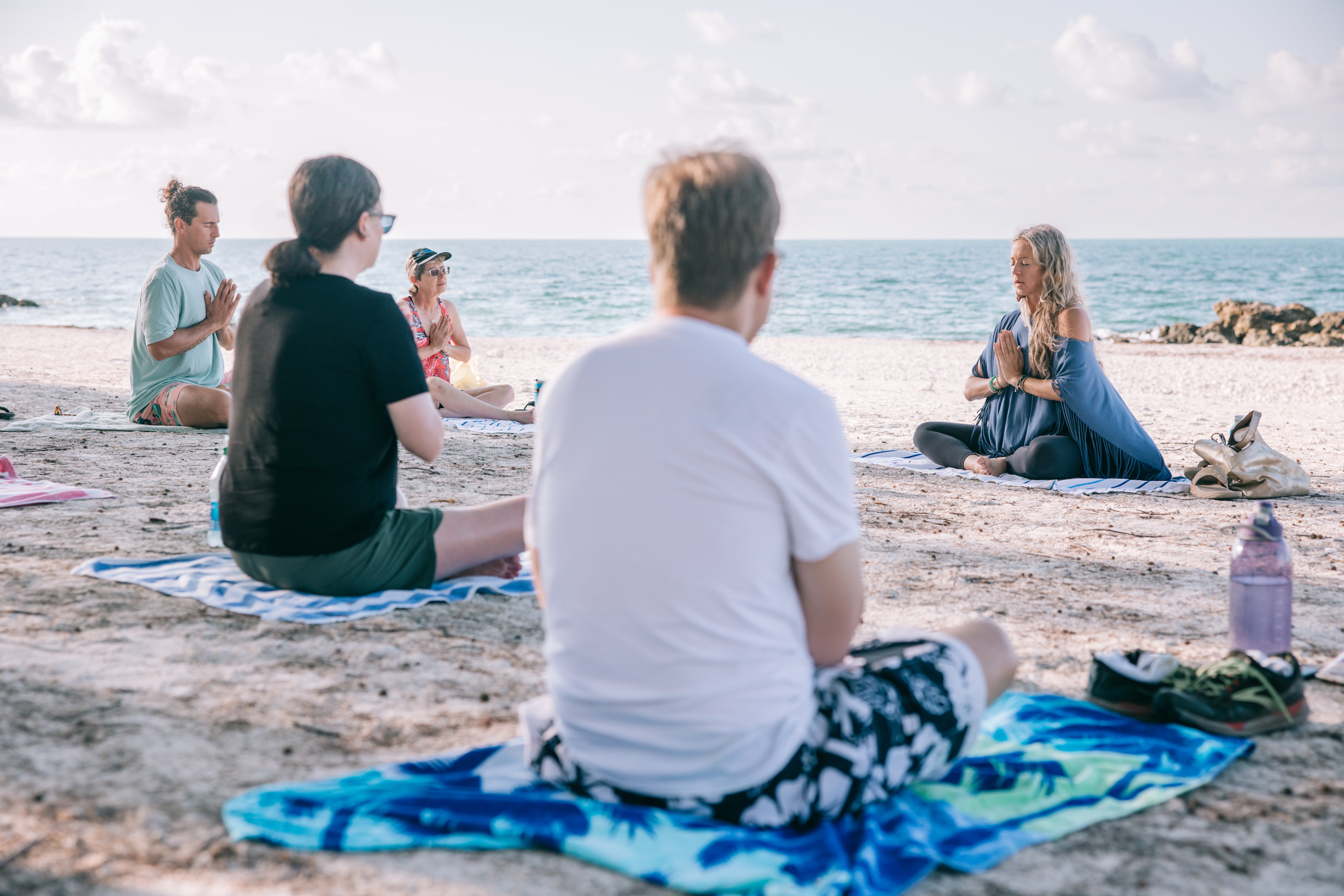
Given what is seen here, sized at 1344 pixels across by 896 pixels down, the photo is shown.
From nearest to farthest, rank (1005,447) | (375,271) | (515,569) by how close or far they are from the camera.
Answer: (515,569), (1005,447), (375,271)

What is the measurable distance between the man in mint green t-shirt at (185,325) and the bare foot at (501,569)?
3.39 m

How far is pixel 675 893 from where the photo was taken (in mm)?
1980

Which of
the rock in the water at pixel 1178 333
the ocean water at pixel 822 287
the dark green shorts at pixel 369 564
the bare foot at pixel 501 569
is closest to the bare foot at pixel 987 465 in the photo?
the ocean water at pixel 822 287

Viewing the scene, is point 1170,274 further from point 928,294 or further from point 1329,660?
point 1329,660

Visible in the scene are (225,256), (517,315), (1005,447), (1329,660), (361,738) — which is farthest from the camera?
(225,256)

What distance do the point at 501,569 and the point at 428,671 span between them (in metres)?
0.94

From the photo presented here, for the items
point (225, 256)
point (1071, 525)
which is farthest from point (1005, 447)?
point (225, 256)

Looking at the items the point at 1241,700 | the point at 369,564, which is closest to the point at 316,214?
the point at 369,564

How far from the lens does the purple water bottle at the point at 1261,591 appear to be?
3234 millimetres

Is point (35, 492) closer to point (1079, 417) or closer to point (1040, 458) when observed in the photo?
point (1040, 458)

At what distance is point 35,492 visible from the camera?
5246 mm

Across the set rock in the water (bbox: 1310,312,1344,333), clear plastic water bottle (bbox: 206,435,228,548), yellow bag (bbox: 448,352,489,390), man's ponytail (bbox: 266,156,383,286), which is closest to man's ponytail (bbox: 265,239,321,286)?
man's ponytail (bbox: 266,156,383,286)

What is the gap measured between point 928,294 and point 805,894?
4381cm

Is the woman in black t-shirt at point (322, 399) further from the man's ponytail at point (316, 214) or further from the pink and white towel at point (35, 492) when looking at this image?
the pink and white towel at point (35, 492)
